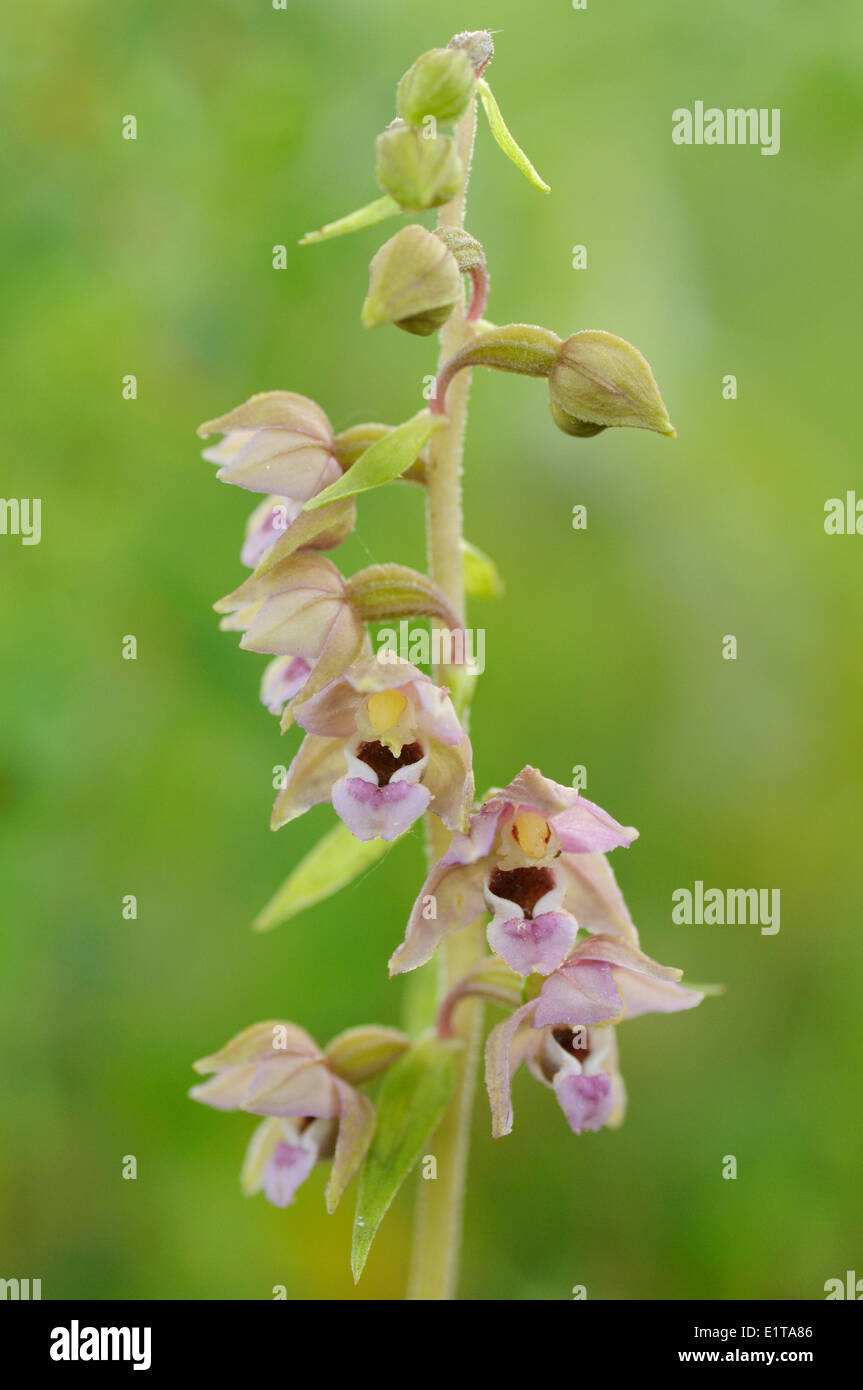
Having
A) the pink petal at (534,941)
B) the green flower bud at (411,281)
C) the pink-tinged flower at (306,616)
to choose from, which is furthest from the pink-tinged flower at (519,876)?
the green flower bud at (411,281)

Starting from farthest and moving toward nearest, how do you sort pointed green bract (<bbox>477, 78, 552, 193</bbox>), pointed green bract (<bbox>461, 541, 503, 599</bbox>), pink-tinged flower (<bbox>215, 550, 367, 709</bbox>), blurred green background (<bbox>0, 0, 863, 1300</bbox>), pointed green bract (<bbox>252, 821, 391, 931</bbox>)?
blurred green background (<bbox>0, 0, 863, 1300</bbox>)
pointed green bract (<bbox>461, 541, 503, 599</bbox>)
pointed green bract (<bbox>252, 821, 391, 931</bbox>)
pointed green bract (<bbox>477, 78, 552, 193</bbox>)
pink-tinged flower (<bbox>215, 550, 367, 709</bbox>)

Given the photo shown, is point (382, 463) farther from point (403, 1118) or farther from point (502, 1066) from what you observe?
point (403, 1118)

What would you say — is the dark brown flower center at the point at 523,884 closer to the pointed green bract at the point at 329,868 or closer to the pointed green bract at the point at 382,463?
the pointed green bract at the point at 329,868

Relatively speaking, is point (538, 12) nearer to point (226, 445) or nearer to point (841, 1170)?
point (226, 445)

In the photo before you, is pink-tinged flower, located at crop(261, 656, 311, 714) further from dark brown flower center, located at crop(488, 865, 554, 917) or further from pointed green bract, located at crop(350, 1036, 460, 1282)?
pointed green bract, located at crop(350, 1036, 460, 1282)

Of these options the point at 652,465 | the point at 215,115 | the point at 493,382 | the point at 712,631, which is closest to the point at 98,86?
the point at 215,115

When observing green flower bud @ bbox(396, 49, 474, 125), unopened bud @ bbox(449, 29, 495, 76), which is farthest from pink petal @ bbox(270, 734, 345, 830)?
unopened bud @ bbox(449, 29, 495, 76)

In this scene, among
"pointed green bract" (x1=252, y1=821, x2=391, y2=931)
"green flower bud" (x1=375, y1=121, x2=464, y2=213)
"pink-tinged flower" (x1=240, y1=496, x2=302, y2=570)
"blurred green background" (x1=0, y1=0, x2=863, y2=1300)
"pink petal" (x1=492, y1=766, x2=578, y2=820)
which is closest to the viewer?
"green flower bud" (x1=375, y1=121, x2=464, y2=213)
